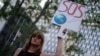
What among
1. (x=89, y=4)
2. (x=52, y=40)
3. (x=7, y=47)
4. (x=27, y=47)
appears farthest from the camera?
(x=52, y=40)

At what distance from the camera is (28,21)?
923 cm

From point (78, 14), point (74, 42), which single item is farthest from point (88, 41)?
point (78, 14)

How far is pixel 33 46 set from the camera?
11.4ft

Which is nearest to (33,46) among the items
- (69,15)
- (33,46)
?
(33,46)

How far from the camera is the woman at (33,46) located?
344cm

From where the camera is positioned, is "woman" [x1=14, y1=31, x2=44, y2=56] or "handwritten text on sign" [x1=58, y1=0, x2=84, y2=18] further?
"handwritten text on sign" [x1=58, y1=0, x2=84, y2=18]

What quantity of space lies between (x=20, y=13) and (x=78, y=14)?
4715 millimetres

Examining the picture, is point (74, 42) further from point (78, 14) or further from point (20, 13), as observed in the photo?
point (78, 14)

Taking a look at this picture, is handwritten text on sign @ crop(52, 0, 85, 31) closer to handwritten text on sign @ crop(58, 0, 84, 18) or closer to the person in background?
handwritten text on sign @ crop(58, 0, 84, 18)

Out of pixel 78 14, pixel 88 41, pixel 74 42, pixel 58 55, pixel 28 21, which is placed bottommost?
pixel 88 41

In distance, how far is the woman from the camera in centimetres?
344

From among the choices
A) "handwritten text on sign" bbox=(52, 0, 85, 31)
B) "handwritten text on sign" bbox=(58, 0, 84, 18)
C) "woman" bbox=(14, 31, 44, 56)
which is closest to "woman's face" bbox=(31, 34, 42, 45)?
"woman" bbox=(14, 31, 44, 56)

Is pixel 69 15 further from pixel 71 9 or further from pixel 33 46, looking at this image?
pixel 33 46

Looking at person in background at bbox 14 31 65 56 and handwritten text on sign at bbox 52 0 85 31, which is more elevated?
handwritten text on sign at bbox 52 0 85 31
